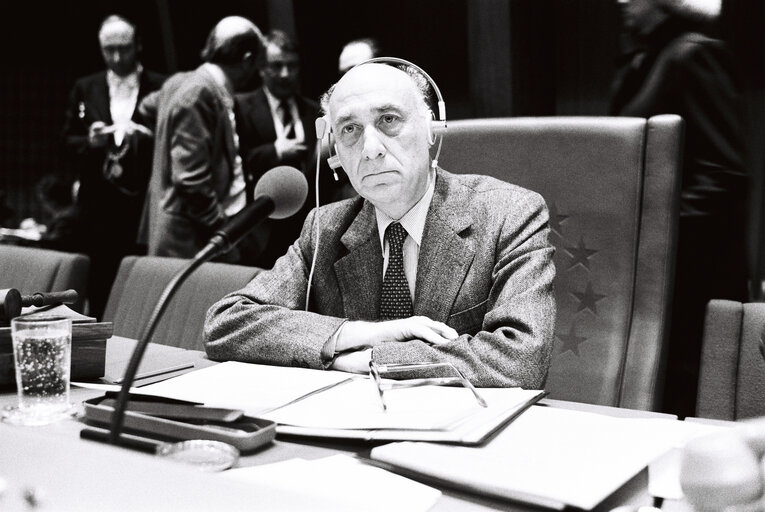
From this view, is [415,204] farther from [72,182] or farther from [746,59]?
[72,182]

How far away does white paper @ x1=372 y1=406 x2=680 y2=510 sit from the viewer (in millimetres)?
654

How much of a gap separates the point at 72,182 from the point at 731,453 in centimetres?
588

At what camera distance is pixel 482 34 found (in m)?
3.11

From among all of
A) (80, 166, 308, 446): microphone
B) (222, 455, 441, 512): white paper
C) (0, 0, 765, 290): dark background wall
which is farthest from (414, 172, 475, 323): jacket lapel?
(0, 0, 765, 290): dark background wall

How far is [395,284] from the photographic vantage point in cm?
147

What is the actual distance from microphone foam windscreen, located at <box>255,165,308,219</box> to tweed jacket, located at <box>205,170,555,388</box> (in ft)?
0.95

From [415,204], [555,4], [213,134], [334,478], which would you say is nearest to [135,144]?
[213,134]

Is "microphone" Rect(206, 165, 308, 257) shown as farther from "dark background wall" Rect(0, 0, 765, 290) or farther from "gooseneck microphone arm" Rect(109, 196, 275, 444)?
"dark background wall" Rect(0, 0, 765, 290)

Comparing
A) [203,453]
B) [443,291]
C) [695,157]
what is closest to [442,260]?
[443,291]

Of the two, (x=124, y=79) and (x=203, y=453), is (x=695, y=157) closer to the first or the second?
(x=203, y=453)

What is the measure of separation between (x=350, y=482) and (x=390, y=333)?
21.6 inches

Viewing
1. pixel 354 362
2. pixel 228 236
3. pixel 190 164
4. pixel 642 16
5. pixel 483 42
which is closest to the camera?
pixel 228 236

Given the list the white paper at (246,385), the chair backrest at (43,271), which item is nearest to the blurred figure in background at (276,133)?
the chair backrest at (43,271)

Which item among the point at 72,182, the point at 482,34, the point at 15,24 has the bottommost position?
the point at 72,182
